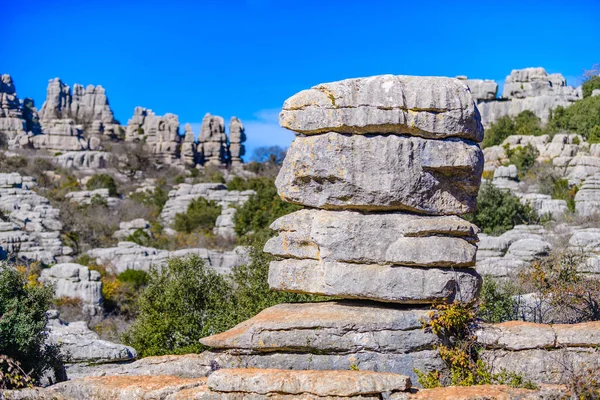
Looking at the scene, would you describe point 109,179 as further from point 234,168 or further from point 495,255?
point 495,255

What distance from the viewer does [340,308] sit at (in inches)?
420

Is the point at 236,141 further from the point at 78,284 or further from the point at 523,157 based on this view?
the point at 78,284

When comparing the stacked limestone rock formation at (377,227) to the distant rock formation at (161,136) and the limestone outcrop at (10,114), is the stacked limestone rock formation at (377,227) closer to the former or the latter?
the distant rock formation at (161,136)

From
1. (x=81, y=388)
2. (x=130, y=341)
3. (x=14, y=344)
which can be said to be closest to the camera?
(x=81, y=388)

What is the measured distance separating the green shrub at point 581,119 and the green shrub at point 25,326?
1485 inches

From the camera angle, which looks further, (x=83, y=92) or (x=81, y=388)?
(x=83, y=92)

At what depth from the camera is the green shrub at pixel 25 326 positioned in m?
12.6

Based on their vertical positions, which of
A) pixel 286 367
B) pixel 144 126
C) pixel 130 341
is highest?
pixel 144 126

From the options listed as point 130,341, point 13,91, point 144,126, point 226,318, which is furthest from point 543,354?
point 13,91

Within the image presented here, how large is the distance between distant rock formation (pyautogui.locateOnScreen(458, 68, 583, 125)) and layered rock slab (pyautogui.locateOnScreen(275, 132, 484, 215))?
52.6 metres

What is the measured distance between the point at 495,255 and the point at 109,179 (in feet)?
139

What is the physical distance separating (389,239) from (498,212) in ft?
74.1

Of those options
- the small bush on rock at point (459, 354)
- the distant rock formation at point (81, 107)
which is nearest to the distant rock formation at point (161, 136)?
the distant rock formation at point (81, 107)

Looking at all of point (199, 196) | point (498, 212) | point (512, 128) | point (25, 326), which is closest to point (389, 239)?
point (25, 326)
